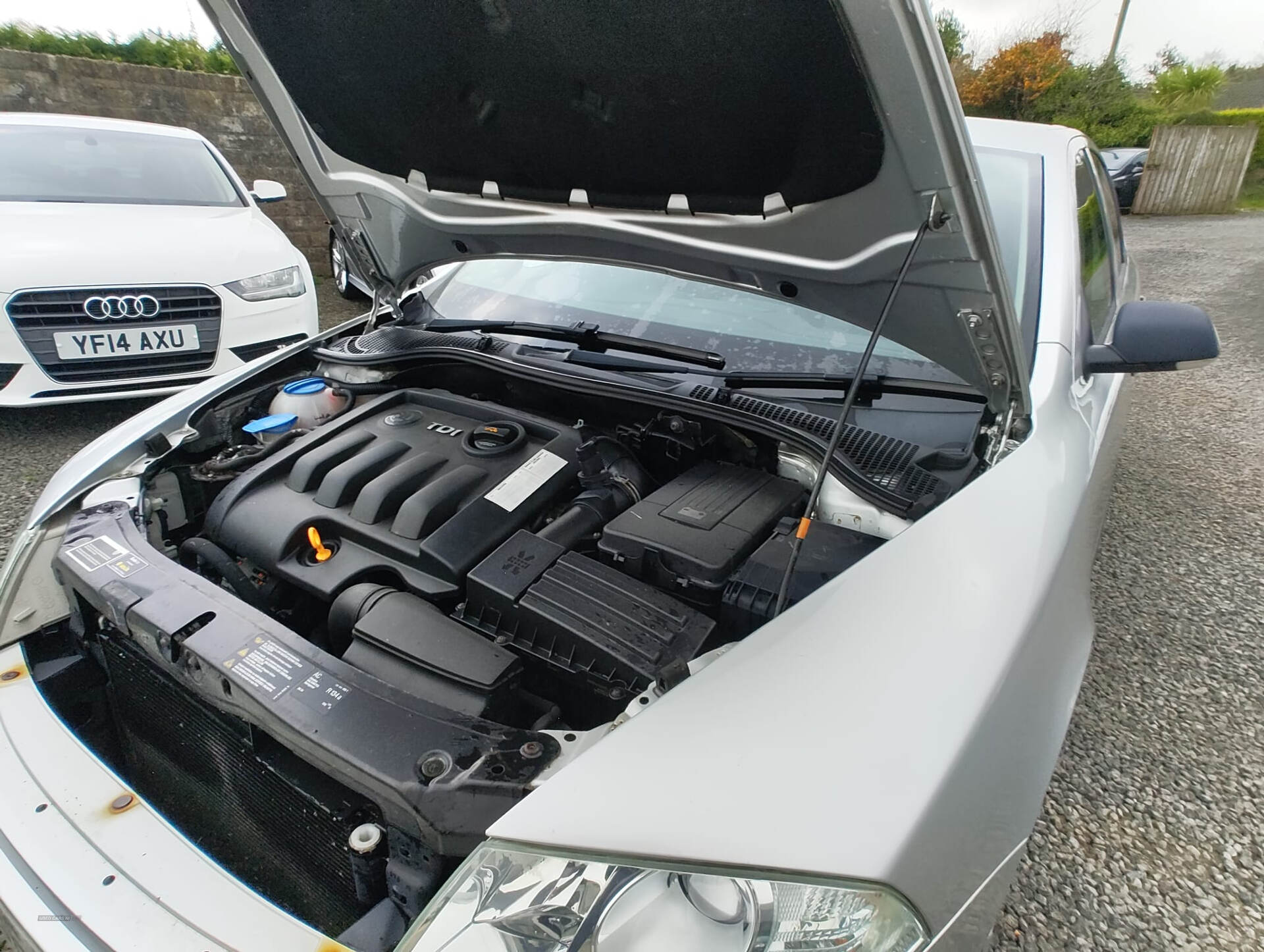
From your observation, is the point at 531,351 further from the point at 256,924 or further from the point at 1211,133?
the point at 1211,133

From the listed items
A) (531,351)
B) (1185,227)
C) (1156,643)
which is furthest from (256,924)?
(1185,227)

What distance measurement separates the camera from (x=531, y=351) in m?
2.00

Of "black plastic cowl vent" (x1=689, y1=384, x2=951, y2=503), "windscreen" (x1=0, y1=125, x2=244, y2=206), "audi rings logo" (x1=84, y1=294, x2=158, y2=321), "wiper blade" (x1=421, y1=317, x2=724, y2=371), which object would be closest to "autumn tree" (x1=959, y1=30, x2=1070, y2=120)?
"windscreen" (x1=0, y1=125, x2=244, y2=206)

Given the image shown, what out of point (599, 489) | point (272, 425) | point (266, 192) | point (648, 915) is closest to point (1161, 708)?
point (599, 489)

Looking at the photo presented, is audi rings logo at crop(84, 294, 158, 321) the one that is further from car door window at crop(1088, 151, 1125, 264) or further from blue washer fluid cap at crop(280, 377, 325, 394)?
car door window at crop(1088, 151, 1125, 264)

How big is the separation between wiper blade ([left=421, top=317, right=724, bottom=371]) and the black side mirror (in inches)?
32.9

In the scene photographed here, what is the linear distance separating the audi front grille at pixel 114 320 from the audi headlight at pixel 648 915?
12.5ft

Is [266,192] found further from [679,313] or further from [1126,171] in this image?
[1126,171]

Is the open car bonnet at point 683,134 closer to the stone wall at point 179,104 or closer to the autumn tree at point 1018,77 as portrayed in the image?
the stone wall at point 179,104

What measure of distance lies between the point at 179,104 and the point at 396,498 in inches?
291

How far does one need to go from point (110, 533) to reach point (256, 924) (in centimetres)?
96

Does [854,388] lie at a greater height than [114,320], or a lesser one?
greater

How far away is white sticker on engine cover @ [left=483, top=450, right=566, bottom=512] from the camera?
1539mm

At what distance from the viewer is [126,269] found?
357 cm
